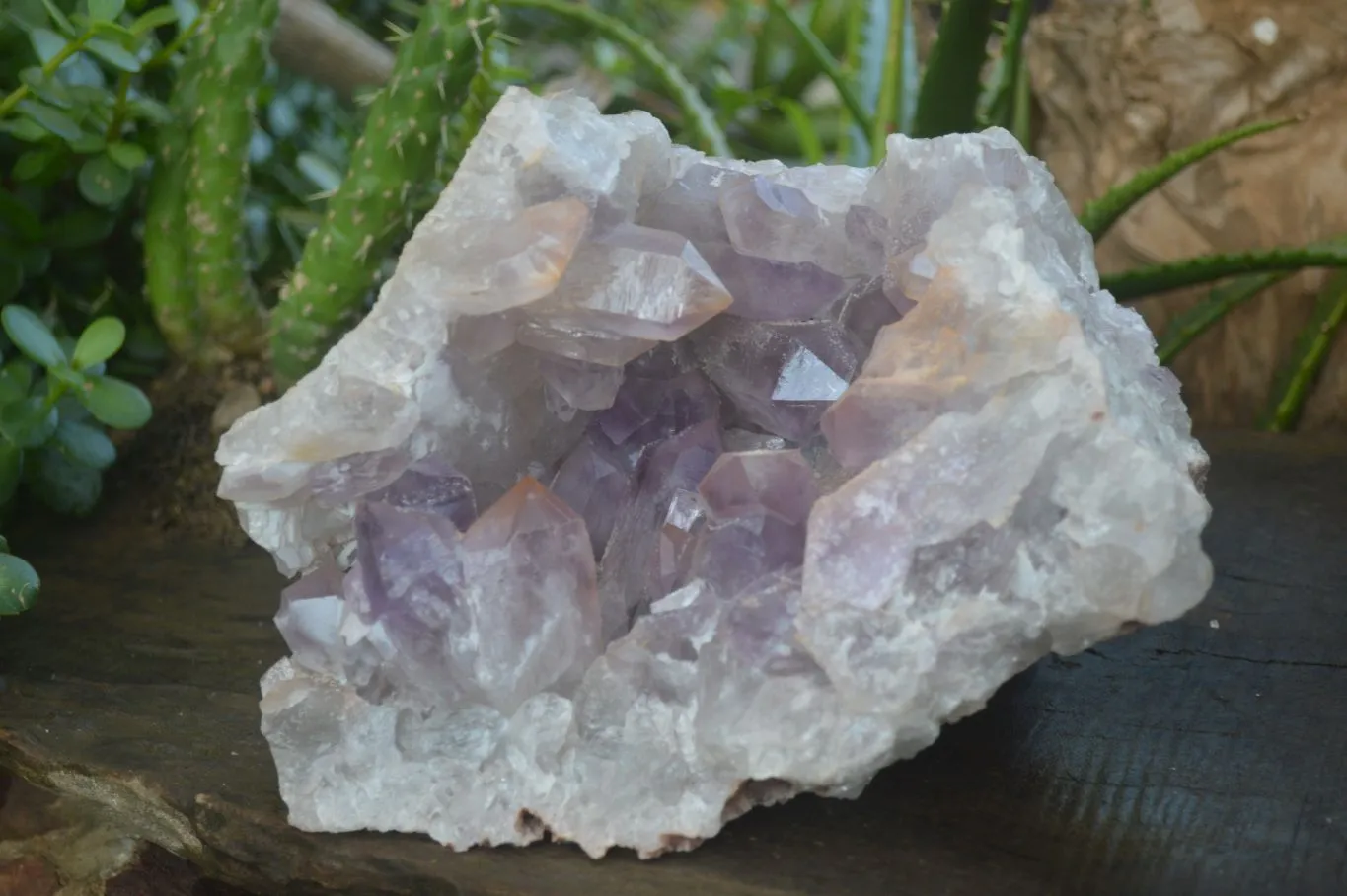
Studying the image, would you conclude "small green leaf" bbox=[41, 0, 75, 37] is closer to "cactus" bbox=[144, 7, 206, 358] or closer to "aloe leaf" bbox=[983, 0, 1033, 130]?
"cactus" bbox=[144, 7, 206, 358]

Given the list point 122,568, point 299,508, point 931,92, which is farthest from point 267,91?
point 299,508

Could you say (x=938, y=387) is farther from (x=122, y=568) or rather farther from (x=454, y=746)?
(x=122, y=568)

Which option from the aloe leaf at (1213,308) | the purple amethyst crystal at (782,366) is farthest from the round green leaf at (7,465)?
the aloe leaf at (1213,308)

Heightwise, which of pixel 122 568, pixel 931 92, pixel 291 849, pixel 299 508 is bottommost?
pixel 122 568

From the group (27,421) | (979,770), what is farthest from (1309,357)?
(27,421)

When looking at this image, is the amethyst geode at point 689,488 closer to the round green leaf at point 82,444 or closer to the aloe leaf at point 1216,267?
the round green leaf at point 82,444

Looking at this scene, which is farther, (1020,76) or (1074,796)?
(1020,76)

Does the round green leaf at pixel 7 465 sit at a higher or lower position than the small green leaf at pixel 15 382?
lower
